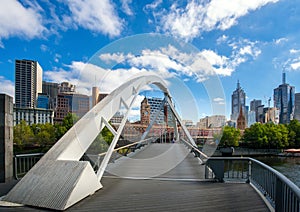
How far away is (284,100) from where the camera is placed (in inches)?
4951

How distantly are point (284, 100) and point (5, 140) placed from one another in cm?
14612

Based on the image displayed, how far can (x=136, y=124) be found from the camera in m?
24.5

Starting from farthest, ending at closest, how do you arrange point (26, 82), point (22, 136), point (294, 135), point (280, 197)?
point (26, 82), point (294, 135), point (22, 136), point (280, 197)

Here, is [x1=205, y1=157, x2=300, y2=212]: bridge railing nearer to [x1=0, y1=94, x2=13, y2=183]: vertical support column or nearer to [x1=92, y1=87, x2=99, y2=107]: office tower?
[x1=92, y1=87, x2=99, y2=107]: office tower

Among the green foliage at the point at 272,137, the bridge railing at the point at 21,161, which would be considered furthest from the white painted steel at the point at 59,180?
the green foliage at the point at 272,137

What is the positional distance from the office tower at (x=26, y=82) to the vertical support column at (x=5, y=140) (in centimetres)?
10386

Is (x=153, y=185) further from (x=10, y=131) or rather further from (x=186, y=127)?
(x=186, y=127)

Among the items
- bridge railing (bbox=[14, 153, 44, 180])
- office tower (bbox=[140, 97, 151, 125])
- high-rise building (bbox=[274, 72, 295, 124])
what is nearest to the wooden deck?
bridge railing (bbox=[14, 153, 44, 180])

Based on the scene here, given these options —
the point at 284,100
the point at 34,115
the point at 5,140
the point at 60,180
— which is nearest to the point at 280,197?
the point at 60,180

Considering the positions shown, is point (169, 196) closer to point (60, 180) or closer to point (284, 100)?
point (60, 180)

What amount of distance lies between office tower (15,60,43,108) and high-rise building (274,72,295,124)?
12169cm

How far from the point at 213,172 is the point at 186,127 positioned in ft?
51.0

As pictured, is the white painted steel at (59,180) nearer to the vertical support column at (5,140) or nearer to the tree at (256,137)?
the vertical support column at (5,140)

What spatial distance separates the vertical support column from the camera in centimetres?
462
